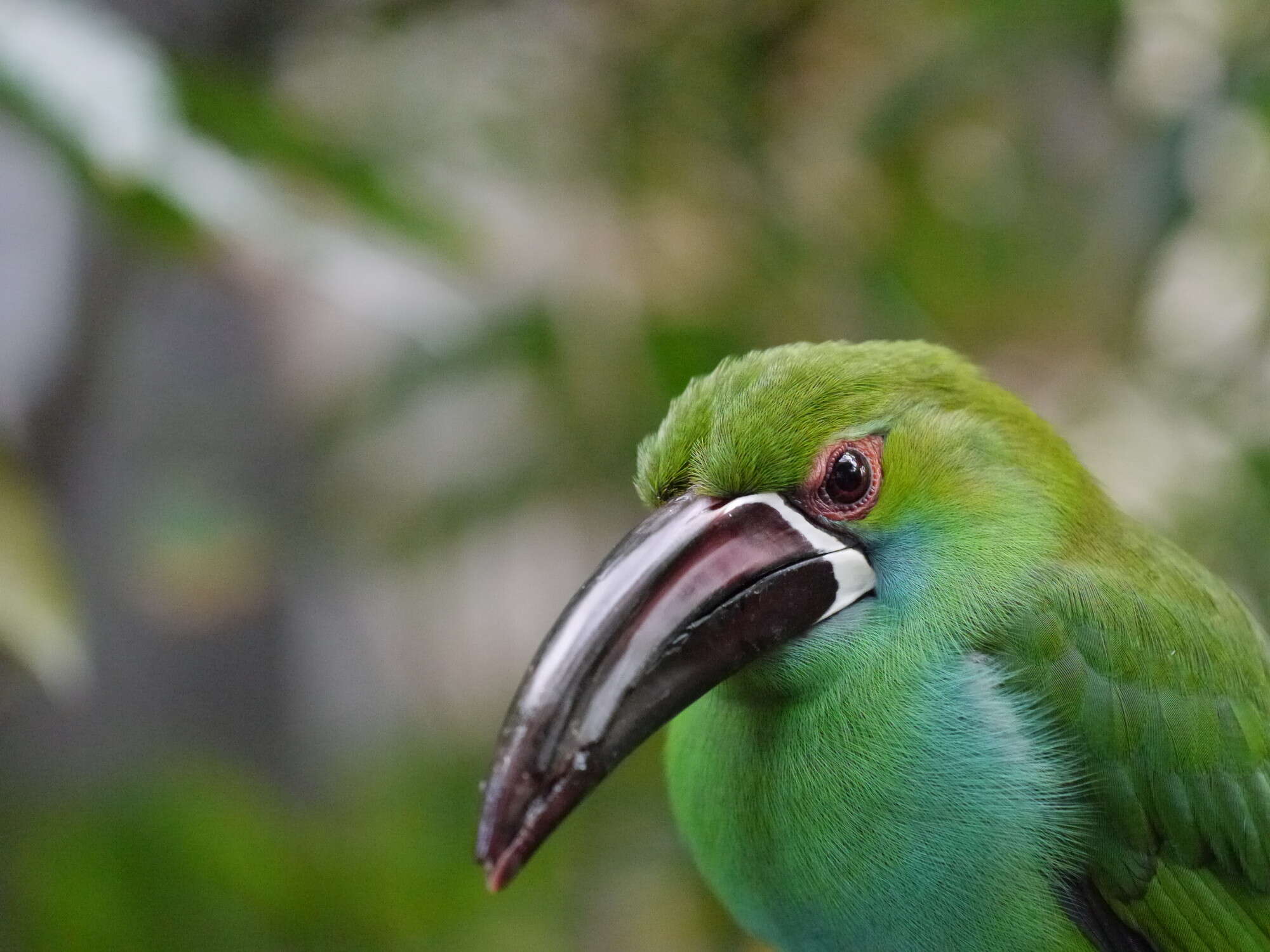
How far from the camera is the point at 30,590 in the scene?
48.8 inches

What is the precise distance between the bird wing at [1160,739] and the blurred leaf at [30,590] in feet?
2.72

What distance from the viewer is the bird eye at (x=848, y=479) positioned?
1.19m

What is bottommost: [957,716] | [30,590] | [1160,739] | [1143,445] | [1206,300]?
[1160,739]

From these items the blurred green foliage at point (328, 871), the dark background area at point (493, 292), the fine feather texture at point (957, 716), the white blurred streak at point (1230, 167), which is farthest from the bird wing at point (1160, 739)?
the blurred green foliage at point (328, 871)

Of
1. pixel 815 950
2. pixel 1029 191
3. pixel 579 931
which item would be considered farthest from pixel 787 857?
pixel 1029 191

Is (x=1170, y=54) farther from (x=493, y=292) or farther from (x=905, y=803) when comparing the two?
(x=905, y=803)

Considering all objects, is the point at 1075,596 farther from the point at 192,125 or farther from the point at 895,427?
the point at 192,125

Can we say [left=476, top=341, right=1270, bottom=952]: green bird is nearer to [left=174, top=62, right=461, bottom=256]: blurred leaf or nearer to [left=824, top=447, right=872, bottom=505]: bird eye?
A: [left=824, top=447, right=872, bottom=505]: bird eye

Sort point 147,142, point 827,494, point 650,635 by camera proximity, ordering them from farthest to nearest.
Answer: point 147,142 < point 827,494 < point 650,635

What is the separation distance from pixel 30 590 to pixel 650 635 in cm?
57

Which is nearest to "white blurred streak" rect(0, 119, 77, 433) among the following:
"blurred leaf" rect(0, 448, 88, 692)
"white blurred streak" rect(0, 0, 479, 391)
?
"white blurred streak" rect(0, 0, 479, 391)

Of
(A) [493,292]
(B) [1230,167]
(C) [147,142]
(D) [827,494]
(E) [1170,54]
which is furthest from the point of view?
(E) [1170,54]

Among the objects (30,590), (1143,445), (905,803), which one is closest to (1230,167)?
(1143,445)

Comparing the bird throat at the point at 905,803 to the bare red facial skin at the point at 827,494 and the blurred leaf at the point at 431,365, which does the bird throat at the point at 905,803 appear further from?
the blurred leaf at the point at 431,365
